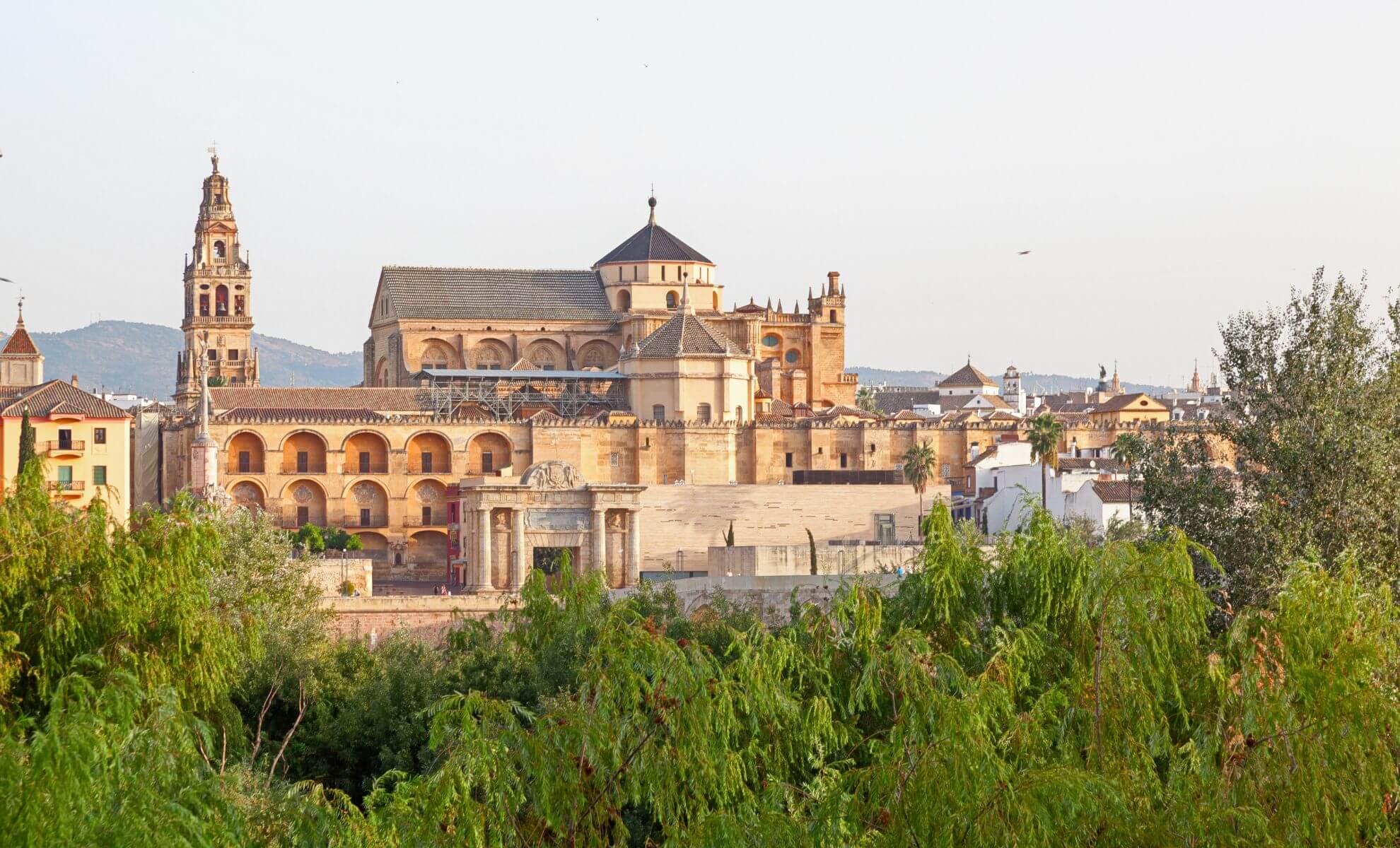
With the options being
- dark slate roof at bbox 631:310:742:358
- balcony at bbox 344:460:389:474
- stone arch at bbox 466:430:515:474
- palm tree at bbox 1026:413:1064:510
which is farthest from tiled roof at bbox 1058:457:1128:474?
balcony at bbox 344:460:389:474

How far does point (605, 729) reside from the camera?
50.3 ft

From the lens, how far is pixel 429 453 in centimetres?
7106

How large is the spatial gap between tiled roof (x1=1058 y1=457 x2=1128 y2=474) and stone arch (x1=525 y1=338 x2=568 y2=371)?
2022cm

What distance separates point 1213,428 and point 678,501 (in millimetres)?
33248

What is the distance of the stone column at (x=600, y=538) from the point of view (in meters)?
55.7

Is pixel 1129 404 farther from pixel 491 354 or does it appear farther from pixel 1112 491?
pixel 1112 491

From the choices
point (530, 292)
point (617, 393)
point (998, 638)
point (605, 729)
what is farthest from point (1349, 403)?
point (530, 292)

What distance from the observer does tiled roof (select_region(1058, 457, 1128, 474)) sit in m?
73.9

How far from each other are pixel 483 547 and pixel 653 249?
29.4 m

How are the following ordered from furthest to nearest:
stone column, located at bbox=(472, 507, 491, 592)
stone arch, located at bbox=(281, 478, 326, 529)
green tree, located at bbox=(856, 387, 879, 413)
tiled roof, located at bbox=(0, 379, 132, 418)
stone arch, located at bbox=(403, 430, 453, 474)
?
green tree, located at bbox=(856, 387, 879, 413) → stone arch, located at bbox=(403, 430, 453, 474) → stone arch, located at bbox=(281, 478, 326, 529) → tiled roof, located at bbox=(0, 379, 132, 418) → stone column, located at bbox=(472, 507, 491, 592)

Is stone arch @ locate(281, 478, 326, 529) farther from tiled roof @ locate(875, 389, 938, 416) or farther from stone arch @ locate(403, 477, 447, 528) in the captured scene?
tiled roof @ locate(875, 389, 938, 416)

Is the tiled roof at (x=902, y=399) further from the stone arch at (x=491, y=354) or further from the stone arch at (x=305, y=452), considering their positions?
the stone arch at (x=305, y=452)

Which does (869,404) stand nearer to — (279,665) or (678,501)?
(678,501)

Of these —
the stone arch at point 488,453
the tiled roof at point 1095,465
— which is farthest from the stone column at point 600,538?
the tiled roof at point 1095,465
